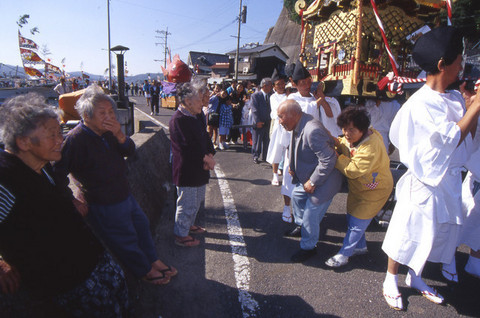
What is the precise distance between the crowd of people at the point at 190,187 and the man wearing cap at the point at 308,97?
0.02 m

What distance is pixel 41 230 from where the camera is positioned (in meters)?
1.38

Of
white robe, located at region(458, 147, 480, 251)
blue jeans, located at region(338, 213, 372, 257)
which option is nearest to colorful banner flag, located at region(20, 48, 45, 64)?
blue jeans, located at region(338, 213, 372, 257)

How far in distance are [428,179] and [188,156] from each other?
221cm

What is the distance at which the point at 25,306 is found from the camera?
1.52 m

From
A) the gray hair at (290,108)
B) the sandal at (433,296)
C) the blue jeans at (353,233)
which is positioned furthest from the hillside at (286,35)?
the sandal at (433,296)

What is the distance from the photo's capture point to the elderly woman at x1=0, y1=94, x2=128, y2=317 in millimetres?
1323

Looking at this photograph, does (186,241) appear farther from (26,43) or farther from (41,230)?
(26,43)

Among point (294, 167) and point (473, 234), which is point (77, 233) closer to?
point (294, 167)

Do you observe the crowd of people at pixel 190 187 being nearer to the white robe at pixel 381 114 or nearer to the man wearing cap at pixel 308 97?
the man wearing cap at pixel 308 97

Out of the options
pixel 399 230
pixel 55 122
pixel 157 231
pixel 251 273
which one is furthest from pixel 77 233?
pixel 399 230

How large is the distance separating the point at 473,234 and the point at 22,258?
12.0ft

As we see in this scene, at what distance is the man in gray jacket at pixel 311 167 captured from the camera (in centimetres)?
273

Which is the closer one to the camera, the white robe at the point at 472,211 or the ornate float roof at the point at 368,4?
the white robe at the point at 472,211

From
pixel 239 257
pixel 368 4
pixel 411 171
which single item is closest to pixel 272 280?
pixel 239 257
